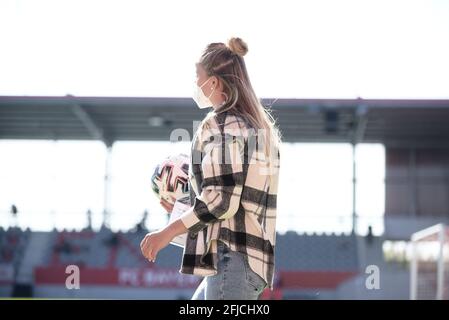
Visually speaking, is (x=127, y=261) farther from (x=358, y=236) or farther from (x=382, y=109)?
(x=382, y=109)

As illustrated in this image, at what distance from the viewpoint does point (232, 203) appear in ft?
9.23

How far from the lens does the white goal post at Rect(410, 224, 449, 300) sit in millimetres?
14797

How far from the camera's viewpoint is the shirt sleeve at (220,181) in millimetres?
2807

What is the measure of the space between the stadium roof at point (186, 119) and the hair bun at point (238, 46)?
66.0ft

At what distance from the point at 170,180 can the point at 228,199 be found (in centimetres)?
64

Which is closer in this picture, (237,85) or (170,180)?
(237,85)

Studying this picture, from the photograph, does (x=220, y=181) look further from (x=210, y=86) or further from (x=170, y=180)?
(x=170, y=180)

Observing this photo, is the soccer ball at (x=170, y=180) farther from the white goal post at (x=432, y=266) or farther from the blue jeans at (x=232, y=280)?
the white goal post at (x=432, y=266)

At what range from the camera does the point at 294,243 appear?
82.8 feet

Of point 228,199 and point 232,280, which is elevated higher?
point 228,199

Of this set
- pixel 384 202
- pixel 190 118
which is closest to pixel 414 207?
pixel 384 202

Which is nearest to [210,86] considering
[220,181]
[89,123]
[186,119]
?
[220,181]

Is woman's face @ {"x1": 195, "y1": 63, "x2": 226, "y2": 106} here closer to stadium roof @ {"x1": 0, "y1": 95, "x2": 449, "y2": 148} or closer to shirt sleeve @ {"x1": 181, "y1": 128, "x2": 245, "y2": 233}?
shirt sleeve @ {"x1": 181, "y1": 128, "x2": 245, "y2": 233}

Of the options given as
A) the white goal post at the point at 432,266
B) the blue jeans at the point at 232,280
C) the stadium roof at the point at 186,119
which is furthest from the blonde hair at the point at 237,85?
the stadium roof at the point at 186,119
